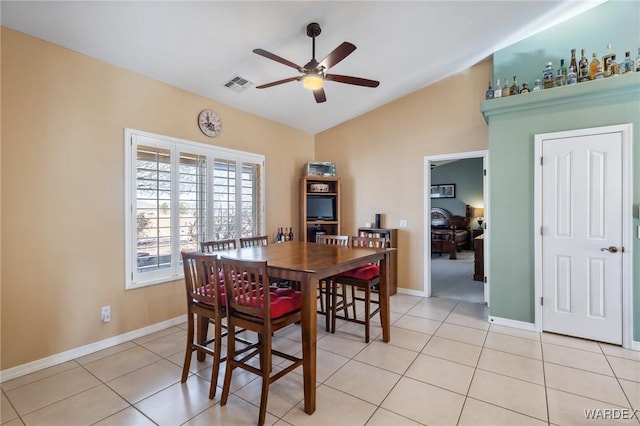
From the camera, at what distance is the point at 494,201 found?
348cm

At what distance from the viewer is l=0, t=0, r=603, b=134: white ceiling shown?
2393 mm

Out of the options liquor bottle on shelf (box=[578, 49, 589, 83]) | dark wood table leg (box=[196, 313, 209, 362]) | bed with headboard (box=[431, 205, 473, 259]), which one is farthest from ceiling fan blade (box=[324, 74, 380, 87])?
bed with headboard (box=[431, 205, 473, 259])

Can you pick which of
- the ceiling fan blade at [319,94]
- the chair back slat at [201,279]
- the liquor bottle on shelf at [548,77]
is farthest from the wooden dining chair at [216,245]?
the liquor bottle on shelf at [548,77]

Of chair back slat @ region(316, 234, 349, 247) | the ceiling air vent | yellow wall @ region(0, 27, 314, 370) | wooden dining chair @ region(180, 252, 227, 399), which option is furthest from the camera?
chair back slat @ region(316, 234, 349, 247)

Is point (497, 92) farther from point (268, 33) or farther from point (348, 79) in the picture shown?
point (268, 33)

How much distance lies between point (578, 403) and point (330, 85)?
400 centimetres

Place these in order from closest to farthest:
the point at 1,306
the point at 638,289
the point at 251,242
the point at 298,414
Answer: the point at 298,414, the point at 1,306, the point at 638,289, the point at 251,242

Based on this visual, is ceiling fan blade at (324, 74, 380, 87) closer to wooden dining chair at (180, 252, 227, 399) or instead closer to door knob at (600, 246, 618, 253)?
wooden dining chair at (180, 252, 227, 399)

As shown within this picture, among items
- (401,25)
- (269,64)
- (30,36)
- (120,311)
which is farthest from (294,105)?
(120,311)

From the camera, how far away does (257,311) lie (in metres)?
1.94

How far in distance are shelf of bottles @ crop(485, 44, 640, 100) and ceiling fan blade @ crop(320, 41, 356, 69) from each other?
2.12 metres

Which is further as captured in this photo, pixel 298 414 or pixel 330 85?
pixel 330 85

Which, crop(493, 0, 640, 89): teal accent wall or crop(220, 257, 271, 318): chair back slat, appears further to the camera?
crop(493, 0, 640, 89): teal accent wall

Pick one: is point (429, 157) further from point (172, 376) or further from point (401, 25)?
point (172, 376)
